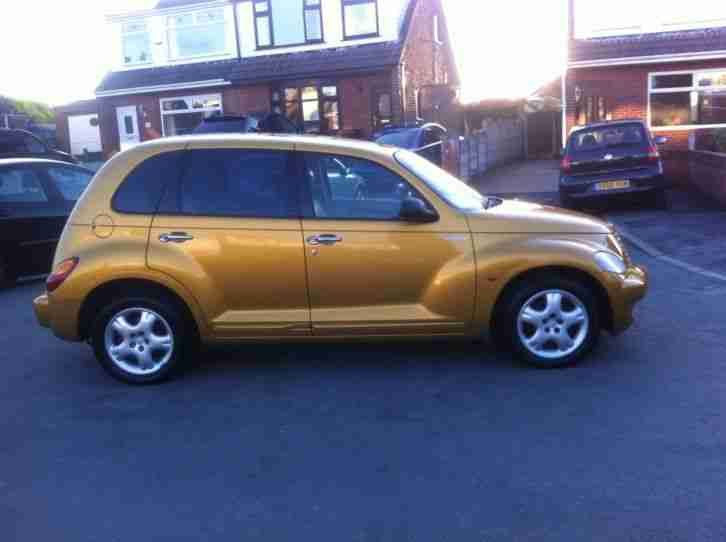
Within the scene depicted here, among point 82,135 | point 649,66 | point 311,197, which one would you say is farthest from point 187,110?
point 311,197

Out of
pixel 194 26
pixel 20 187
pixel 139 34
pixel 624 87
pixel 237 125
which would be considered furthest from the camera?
pixel 139 34

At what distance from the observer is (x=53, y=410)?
17.1 ft

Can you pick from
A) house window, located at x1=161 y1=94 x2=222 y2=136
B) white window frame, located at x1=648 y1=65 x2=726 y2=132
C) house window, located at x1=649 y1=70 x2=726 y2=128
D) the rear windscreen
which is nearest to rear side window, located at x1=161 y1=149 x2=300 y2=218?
the rear windscreen

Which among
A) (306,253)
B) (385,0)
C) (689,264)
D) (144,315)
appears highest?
(385,0)

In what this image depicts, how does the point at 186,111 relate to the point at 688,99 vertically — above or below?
above

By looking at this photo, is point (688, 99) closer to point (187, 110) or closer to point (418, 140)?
point (418, 140)

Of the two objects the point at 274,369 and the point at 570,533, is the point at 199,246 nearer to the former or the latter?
the point at 274,369

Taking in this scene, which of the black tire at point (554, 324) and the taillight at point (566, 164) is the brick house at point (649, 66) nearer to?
the taillight at point (566, 164)

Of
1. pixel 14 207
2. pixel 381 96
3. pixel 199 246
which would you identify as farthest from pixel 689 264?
pixel 381 96

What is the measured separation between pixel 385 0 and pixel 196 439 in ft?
78.1

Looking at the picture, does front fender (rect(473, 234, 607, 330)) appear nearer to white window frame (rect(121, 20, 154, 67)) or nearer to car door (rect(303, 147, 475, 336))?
car door (rect(303, 147, 475, 336))

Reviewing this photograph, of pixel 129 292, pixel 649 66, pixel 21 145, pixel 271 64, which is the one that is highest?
pixel 271 64

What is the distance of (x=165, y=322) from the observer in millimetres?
5562

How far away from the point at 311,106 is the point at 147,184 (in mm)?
22924
